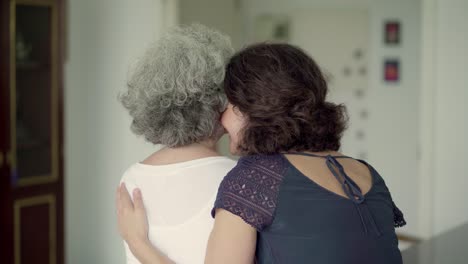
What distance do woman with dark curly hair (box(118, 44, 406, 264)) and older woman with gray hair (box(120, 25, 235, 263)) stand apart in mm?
71

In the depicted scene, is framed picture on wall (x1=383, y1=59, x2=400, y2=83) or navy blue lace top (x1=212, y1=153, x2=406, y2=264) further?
framed picture on wall (x1=383, y1=59, x2=400, y2=83)

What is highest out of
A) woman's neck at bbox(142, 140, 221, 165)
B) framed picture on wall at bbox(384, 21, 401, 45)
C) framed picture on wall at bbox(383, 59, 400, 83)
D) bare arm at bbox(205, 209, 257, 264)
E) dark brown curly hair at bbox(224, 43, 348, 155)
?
framed picture on wall at bbox(384, 21, 401, 45)

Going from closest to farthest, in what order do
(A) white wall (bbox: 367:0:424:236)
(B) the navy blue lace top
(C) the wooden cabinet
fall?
(B) the navy blue lace top, (C) the wooden cabinet, (A) white wall (bbox: 367:0:424:236)

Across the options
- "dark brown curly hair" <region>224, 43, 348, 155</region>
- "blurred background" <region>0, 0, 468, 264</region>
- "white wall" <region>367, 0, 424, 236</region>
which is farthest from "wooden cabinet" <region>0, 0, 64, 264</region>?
"white wall" <region>367, 0, 424, 236</region>

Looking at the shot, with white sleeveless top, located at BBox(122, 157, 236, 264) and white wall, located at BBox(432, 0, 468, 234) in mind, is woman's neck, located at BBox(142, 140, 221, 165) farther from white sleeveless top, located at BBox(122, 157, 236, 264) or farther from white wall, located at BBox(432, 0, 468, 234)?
white wall, located at BBox(432, 0, 468, 234)

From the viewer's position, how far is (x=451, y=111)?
11.3ft

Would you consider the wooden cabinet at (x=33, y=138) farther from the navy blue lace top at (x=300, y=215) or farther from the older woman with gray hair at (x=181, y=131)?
the navy blue lace top at (x=300, y=215)

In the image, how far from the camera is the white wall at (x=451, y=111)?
3400mm

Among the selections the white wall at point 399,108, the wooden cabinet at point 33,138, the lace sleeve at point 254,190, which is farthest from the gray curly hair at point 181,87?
the white wall at point 399,108

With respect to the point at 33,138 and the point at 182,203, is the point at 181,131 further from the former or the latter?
the point at 33,138

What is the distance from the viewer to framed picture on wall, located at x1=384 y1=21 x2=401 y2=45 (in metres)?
5.34

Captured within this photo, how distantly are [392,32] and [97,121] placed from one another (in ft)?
8.64

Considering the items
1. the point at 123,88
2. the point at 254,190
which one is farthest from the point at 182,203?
the point at 123,88

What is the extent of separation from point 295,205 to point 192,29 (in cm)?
49
